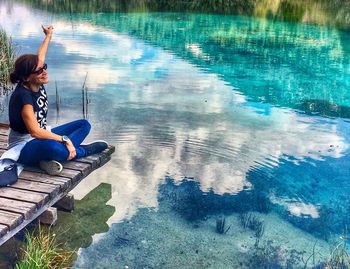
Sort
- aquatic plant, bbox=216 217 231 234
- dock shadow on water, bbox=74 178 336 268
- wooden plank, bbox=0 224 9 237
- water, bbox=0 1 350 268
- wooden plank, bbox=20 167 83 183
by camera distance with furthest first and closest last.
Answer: aquatic plant, bbox=216 217 231 234, water, bbox=0 1 350 268, wooden plank, bbox=20 167 83 183, dock shadow on water, bbox=74 178 336 268, wooden plank, bbox=0 224 9 237

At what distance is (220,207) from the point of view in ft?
22.2

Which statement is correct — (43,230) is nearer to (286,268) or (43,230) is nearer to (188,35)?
(286,268)

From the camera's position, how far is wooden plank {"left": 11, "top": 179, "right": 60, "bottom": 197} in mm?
5324

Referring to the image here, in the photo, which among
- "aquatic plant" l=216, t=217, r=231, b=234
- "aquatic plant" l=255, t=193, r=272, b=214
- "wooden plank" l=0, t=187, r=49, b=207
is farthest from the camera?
"aquatic plant" l=255, t=193, r=272, b=214

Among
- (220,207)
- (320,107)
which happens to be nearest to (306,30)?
(320,107)

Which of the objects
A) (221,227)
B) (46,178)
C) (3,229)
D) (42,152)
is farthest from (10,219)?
(221,227)

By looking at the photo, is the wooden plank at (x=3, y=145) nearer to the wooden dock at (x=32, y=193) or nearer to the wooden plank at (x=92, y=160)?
the wooden dock at (x=32, y=193)

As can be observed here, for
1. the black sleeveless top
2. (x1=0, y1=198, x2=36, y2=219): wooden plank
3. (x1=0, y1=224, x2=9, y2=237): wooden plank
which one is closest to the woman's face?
the black sleeveless top

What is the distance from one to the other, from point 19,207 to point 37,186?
0.49 meters

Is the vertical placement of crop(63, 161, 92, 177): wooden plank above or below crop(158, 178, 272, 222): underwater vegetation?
above

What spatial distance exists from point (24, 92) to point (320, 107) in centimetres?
893

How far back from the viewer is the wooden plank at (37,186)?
17.5 feet

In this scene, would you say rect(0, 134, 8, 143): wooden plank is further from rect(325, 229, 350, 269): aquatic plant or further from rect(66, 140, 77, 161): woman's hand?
rect(325, 229, 350, 269): aquatic plant

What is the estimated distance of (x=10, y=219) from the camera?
4.69 metres
